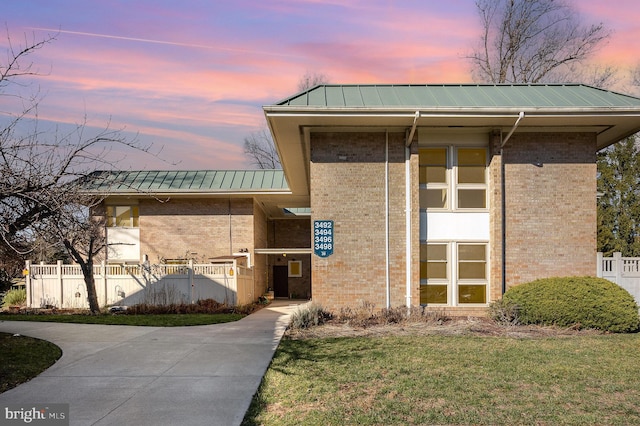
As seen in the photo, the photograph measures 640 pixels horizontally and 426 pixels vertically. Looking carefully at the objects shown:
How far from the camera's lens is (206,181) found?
2450 cm

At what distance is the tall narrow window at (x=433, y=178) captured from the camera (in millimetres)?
14945

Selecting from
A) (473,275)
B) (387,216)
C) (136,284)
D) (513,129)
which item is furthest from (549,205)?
(136,284)

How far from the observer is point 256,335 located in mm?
12266

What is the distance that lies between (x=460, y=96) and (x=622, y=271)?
7.25 meters

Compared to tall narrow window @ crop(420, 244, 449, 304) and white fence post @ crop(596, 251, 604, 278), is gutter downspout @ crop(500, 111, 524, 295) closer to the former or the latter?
tall narrow window @ crop(420, 244, 449, 304)

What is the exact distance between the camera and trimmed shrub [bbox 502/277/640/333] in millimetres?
12406

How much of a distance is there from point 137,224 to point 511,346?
19.1 metres

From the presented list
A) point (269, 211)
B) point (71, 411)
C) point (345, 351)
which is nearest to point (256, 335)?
point (345, 351)

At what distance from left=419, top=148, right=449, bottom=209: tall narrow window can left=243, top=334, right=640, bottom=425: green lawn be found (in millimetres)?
5010

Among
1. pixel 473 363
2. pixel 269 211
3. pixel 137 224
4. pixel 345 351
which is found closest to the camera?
pixel 473 363

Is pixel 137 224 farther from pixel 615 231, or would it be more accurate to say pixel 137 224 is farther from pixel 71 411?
pixel 615 231

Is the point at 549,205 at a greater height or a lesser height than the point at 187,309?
greater

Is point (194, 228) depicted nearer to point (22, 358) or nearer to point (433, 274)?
point (433, 274)

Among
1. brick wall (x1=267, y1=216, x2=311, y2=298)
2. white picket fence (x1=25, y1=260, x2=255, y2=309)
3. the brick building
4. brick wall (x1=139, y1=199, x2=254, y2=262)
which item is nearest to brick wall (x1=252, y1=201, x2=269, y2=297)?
brick wall (x1=139, y1=199, x2=254, y2=262)
